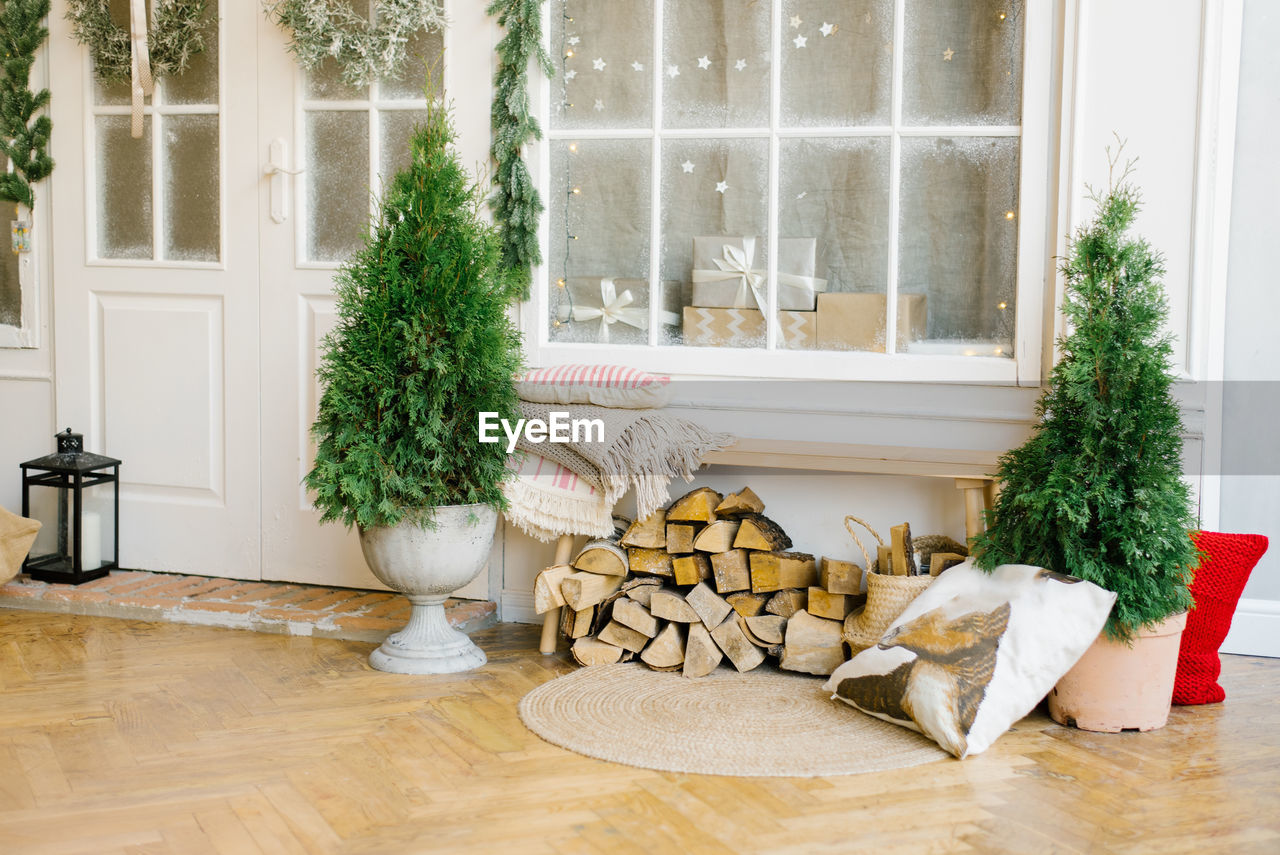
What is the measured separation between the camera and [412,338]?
2889 mm

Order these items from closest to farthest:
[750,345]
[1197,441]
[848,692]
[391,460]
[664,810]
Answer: [664,810]
[848,692]
[391,460]
[1197,441]
[750,345]

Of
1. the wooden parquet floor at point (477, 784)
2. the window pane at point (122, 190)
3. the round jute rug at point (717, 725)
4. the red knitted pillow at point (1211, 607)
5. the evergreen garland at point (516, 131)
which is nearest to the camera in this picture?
the wooden parquet floor at point (477, 784)

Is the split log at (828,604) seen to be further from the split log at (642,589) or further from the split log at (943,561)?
the split log at (642,589)

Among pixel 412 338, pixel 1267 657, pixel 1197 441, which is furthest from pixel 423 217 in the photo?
pixel 1267 657

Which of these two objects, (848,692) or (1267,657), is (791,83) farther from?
(1267,657)

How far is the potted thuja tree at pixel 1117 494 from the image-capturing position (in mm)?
2613

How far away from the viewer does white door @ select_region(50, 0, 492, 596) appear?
11.8ft

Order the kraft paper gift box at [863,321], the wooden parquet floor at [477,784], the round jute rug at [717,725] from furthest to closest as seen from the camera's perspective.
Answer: the kraft paper gift box at [863,321] → the round jute rug at [717,725] → the wooden parquet floor at [477,784]

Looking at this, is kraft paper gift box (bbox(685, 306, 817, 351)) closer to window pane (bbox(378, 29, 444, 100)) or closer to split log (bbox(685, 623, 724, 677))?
split log (bbox(685, 623, 724, 677))

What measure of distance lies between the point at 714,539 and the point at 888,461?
0.48 m

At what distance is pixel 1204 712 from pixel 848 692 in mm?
844

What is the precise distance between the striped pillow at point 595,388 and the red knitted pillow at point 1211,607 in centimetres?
138

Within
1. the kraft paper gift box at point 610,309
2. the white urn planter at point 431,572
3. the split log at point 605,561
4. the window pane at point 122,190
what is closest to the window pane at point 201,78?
the window pane at point 122,190

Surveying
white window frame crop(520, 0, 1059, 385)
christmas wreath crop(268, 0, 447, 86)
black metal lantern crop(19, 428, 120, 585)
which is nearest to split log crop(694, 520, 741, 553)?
white window frame crop(520, 0, 1059, 385)
